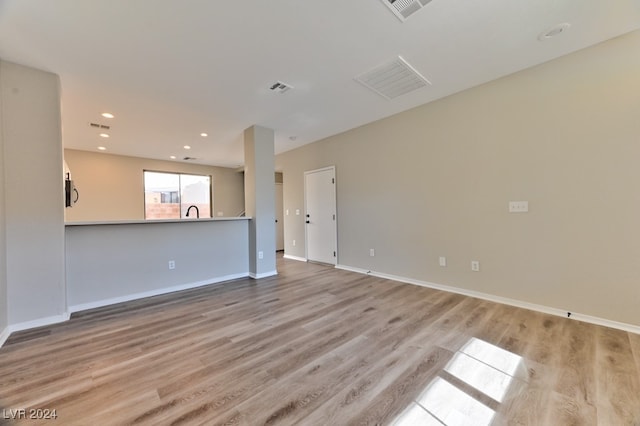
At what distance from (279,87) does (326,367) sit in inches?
116

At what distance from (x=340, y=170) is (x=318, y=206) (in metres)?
0.95

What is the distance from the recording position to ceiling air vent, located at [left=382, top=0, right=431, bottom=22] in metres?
1.86

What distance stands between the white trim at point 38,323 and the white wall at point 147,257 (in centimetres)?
30

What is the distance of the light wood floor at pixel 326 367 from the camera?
140 cm

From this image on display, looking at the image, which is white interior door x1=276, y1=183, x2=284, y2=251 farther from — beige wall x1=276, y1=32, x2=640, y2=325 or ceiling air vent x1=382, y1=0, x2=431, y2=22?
ceiling air vent x1=382, y1=0, x2=431, y2=22

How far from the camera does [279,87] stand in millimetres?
3035

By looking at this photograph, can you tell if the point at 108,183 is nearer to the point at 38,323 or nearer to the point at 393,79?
the point at 38,323

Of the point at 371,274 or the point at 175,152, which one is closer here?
the point at 371,274

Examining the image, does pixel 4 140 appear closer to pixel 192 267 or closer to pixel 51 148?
pixel 51 148

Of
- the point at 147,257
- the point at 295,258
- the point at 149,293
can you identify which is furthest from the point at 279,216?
the point at 149,293

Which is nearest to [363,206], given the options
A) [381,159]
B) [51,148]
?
[381,159]

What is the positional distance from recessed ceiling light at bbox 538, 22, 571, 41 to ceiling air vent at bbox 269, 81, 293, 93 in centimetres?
249

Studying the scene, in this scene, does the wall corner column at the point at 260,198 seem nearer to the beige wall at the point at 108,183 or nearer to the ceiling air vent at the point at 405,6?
the ceiling air vent at the point at 405,6

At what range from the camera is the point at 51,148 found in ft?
8.45
